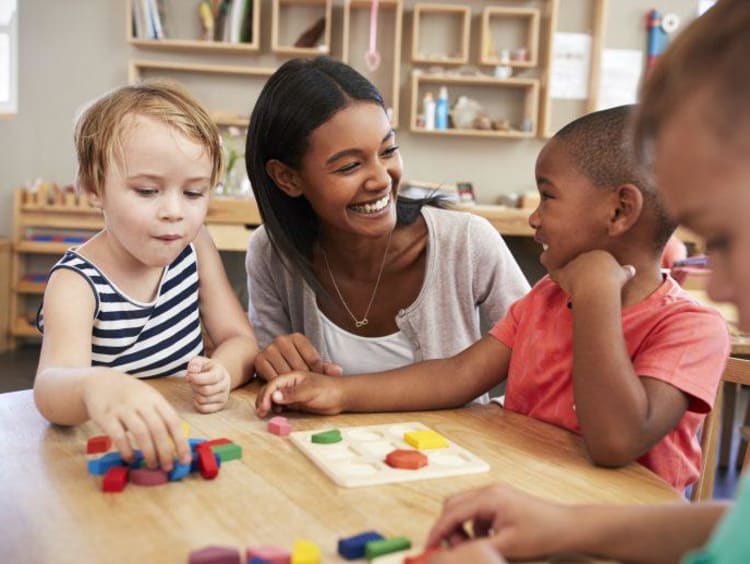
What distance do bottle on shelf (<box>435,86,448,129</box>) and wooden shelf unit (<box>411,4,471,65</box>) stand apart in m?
0.18

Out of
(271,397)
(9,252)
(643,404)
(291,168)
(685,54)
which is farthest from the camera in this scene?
(9,252)

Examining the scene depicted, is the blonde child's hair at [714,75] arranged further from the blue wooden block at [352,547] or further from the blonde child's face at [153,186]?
the blonde child's face at [153,186]

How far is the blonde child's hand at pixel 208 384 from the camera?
3.58 feet

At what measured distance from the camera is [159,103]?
4.19 ft

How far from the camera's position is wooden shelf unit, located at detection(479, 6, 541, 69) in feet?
15.0

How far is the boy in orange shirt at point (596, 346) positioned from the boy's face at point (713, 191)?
0.38 meters

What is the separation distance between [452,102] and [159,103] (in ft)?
12.0

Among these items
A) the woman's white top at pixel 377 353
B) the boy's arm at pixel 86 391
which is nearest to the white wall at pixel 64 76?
the woman's white top at pixel 377 353

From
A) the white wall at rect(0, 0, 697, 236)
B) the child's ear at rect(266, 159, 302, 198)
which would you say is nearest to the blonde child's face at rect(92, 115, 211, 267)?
the child's ear at rect(266, 159, 302, 198)

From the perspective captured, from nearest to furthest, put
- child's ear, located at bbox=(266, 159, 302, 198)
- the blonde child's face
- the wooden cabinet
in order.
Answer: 1. the blonde child's face
2. child's ear, located at bbox=(266, 159, 302, 198)
3. the wooden cabinet

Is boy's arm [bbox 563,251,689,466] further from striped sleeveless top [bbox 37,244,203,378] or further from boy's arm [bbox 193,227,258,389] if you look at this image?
striped sleeveless top [bbox 37,244,203,378]

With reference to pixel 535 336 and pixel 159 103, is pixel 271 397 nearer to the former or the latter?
pixel 535 336

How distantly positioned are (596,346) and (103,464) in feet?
1.92

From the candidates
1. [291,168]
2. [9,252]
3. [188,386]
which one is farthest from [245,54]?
[188,386]
